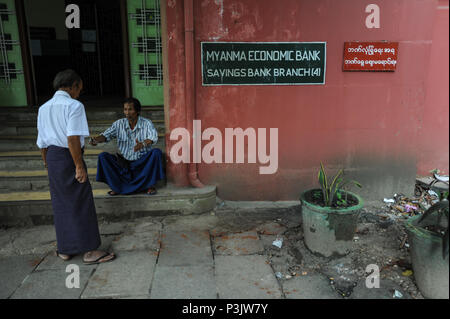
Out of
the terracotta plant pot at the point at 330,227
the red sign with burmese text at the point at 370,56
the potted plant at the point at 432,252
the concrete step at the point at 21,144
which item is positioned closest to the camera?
the potted plant at the point at 432,252

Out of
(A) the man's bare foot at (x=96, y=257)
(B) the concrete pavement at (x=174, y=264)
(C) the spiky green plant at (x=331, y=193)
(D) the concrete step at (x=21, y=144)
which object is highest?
(D) the concrete step at (x=21, y=144)

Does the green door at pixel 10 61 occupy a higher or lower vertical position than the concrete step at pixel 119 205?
higher

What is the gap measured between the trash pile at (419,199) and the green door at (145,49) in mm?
4411

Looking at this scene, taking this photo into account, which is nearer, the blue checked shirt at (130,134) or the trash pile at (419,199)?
the blue checked shirt at (130,134)

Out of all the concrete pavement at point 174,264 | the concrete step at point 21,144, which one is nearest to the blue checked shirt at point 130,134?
the concrete step at point 21,144

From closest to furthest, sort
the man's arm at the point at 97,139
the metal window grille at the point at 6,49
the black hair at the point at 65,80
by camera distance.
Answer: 1. the black hair at the point at 65,80
2. the man's arm at the point at 97,139
3. the metal window grille at the point at 6,49

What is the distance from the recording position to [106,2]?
8781 mm

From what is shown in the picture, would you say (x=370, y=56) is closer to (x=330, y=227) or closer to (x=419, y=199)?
(x=419, y=199)

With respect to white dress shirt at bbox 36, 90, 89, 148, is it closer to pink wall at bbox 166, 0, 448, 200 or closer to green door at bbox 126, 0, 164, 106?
pink wall at bbox 166, 0, 448, 200

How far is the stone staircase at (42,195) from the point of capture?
4.17m

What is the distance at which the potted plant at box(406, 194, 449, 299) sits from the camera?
2.59 metres

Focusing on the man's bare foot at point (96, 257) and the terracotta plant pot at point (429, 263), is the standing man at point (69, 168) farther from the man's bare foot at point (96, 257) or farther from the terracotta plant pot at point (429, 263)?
the terracotta plant pot at point (429, 263)

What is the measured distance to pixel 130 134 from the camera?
4367 mm
